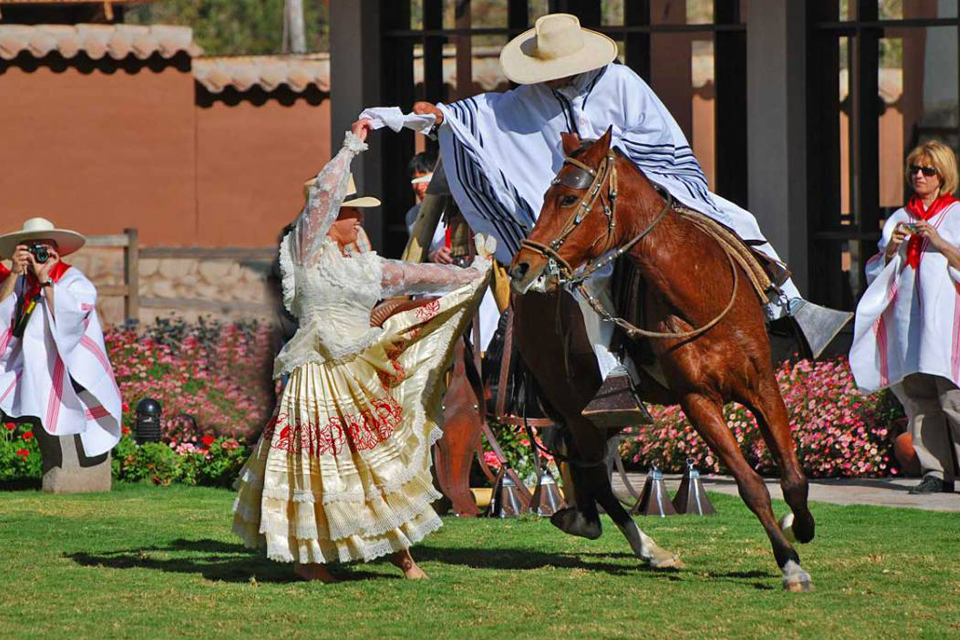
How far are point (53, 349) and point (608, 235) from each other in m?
5.33

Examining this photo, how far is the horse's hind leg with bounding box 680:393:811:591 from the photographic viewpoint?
290 inches

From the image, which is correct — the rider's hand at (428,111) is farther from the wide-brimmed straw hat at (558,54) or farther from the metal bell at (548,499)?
the metal bell at (548,499)

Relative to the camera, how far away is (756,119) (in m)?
13.7

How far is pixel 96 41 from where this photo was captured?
21703 millimetres

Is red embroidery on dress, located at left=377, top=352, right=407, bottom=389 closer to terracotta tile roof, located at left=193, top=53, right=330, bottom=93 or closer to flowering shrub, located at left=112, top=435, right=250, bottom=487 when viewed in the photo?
flowering shrub, located at left=112, top=435, right=250, bottom=487

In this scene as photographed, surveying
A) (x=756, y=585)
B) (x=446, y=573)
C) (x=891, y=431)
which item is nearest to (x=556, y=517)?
(x=446, y=573)

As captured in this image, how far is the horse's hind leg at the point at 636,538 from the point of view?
813cm

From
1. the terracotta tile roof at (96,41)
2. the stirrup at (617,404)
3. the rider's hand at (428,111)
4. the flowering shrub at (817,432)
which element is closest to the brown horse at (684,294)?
the stirrup at (617,404)

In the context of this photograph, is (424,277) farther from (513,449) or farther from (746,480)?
(513,449)

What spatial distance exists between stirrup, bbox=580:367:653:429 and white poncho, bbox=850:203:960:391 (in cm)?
363

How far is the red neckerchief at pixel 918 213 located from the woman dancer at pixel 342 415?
4076 mm

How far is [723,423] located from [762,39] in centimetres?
670

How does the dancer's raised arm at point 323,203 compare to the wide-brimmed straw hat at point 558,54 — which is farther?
the wide-brimmed straw hat at point 558,54

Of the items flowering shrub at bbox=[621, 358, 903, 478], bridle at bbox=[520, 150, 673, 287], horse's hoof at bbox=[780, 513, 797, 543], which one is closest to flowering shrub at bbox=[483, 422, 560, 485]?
flowering shrub at bbox=[621, 358, 903, 478]
